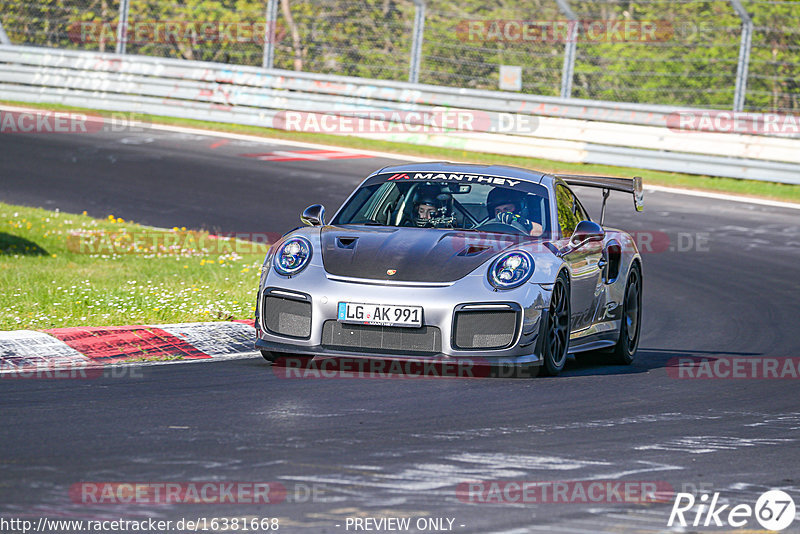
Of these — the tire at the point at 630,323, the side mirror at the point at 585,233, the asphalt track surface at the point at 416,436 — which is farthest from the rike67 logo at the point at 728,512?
the tire at the point at 630,323

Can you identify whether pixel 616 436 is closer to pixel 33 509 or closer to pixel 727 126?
pixel 33 509

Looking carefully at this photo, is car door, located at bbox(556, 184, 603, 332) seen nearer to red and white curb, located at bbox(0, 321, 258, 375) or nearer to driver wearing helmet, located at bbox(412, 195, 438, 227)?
driver wearing helmet, located at bbox(412, 195, 438, 227)

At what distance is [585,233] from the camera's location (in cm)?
821

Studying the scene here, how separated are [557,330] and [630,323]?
5.66ft

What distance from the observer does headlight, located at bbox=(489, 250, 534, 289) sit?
7.36 meters

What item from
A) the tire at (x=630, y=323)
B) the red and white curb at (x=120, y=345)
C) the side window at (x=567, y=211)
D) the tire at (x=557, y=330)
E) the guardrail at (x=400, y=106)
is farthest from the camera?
the guardrail at (x=400, y=106)

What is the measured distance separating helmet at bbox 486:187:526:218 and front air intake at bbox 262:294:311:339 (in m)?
1.59

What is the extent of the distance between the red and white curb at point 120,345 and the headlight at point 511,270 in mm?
1804

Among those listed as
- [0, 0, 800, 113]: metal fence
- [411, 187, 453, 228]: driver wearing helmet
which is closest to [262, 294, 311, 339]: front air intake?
[411, 187, 453, 228]: driver wearing helmet

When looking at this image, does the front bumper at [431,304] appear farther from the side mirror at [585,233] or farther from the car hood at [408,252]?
the side mirror at [585,233]

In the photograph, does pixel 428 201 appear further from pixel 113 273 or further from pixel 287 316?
pixel 113 273

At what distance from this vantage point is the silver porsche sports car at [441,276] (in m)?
7.23

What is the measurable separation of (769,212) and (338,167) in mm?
6115

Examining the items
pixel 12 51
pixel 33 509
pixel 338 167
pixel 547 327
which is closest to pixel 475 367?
pixel 547 327
